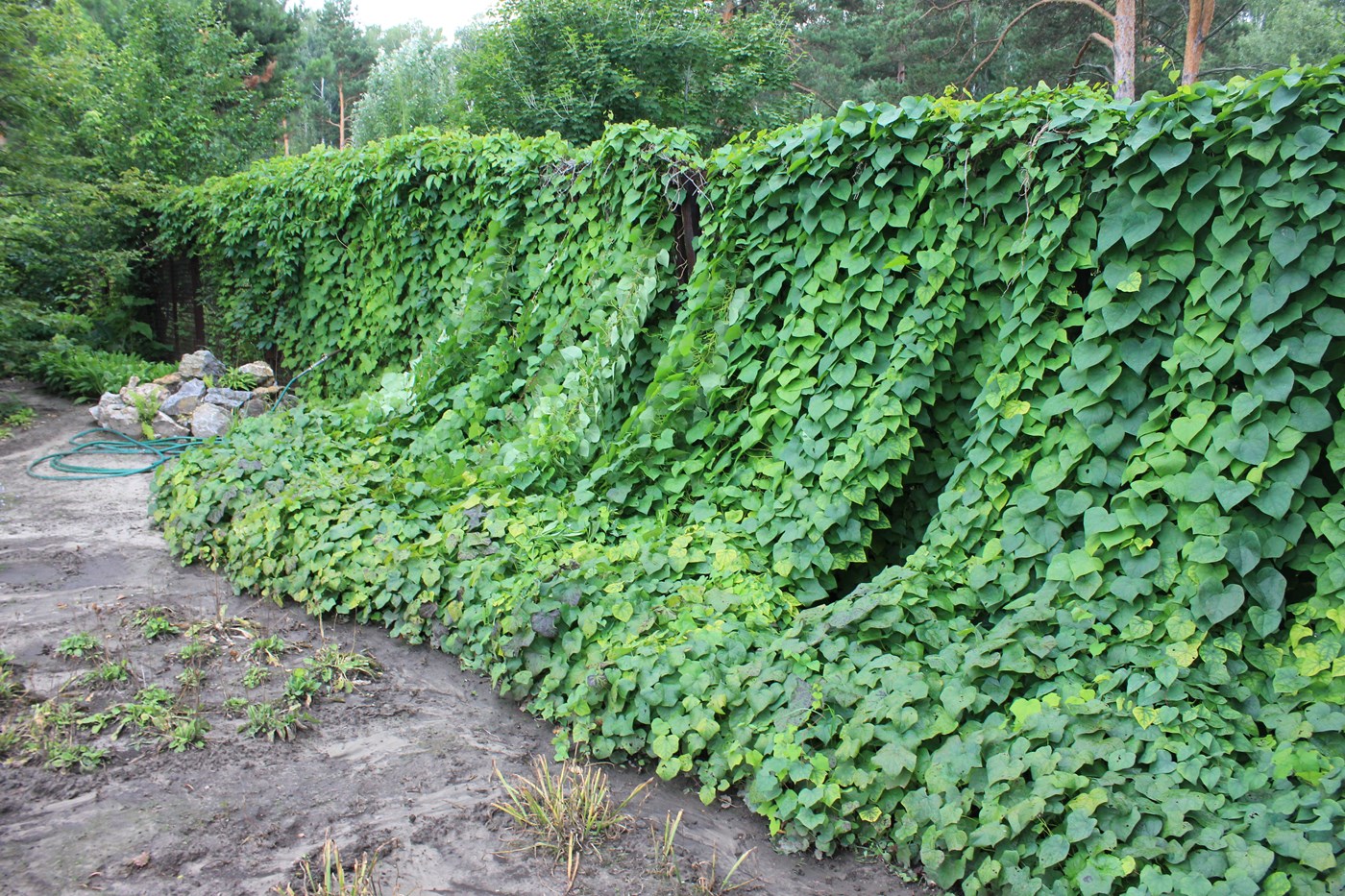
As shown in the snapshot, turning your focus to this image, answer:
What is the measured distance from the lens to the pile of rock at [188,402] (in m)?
7.49

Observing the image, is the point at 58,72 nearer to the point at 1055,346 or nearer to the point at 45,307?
the point at 45,307

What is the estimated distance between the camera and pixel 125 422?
7469 mm

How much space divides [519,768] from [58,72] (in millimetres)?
7992

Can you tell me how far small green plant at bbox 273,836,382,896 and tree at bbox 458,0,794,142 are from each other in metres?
13.0

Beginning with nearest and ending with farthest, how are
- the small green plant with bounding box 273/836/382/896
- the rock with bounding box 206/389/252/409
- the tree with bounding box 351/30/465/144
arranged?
the small green plant with bounding box 273/836/382/896
the rock with bounding box 206/389/252/409
the tree with bounding box 351/30/465/144

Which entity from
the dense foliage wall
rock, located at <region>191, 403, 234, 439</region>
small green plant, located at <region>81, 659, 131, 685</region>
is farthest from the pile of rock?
small green plant, located at <region>81, 659, 131, 685</region>

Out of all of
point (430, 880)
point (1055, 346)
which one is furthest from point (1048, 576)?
point (430, 880)

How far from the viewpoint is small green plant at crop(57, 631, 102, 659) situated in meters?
3.55

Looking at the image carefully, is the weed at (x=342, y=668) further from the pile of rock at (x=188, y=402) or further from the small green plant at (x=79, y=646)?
the pile of rock at (x=188, y=402)

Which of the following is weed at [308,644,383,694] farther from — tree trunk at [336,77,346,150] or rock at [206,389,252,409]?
tree trunk at [336,77,346,150]

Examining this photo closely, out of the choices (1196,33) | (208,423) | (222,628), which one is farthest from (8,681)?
(1196,33)

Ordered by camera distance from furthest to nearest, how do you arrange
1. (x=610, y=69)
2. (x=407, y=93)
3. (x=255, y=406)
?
(x=407, y=93)
(x=610, y=69)
(x=255, y=406)

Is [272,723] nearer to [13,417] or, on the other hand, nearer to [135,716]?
[135,716]

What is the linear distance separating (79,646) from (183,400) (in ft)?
15.9
